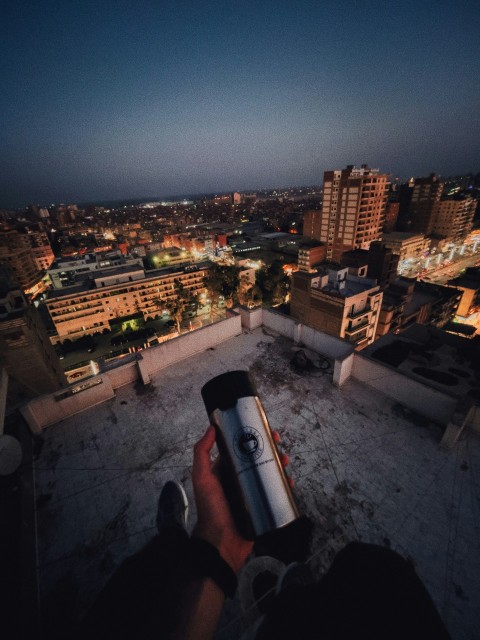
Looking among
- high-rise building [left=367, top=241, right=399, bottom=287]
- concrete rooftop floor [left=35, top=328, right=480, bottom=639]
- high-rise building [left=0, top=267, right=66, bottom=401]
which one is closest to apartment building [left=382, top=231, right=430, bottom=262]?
high-rise building [left=367, top=241, right=399, bottom=287]

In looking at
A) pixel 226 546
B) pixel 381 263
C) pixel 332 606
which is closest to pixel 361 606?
pixel 332 606

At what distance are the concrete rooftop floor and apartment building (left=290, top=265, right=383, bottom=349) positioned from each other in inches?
731

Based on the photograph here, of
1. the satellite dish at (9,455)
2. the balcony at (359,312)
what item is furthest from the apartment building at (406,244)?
the satellite dish at (9,455)

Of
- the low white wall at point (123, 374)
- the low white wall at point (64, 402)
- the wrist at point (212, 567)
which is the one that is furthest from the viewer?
the low white wall at point (123, 374)

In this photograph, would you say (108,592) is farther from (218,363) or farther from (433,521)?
(218,363)

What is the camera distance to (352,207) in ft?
155

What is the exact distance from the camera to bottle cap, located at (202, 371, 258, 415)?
2.04m

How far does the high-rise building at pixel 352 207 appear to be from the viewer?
4612 centimetres

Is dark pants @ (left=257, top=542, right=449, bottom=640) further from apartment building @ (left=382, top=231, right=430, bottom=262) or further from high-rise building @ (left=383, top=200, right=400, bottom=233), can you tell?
high-rise building @ (left=383, top=200, right=400, bottom=233)

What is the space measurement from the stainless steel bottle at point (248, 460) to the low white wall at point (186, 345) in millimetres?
5172

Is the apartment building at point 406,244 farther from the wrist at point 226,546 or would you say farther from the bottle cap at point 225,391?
the wrist at point 226,546

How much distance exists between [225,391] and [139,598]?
1.32 meters

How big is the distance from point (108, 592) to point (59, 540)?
11.3 ft

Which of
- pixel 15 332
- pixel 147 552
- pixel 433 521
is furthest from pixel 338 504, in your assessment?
pixel 15 332
